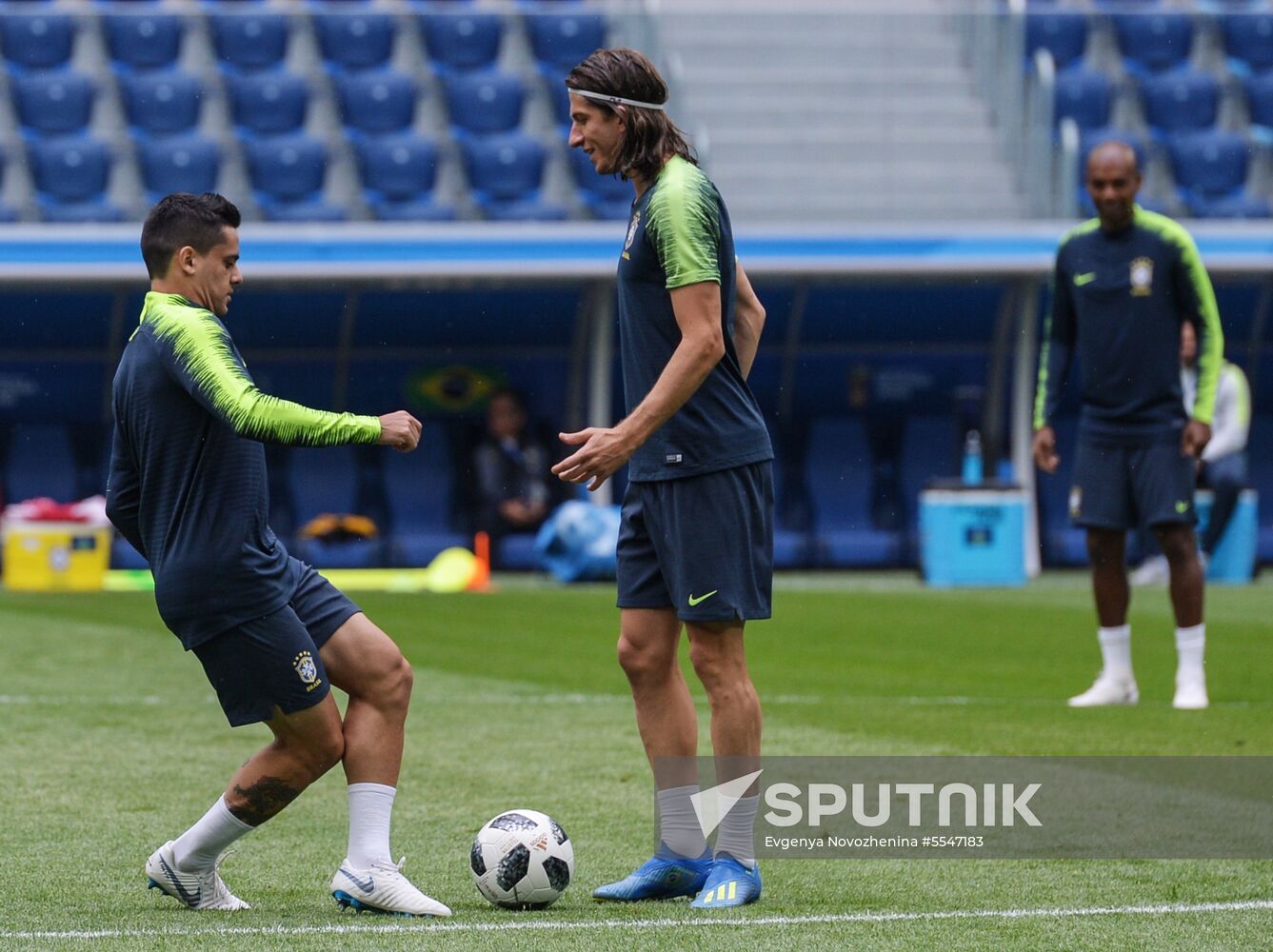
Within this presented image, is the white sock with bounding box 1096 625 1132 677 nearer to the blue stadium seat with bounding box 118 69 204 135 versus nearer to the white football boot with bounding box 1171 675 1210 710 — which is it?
the white football boot with bounding box 1171 675 1210 710

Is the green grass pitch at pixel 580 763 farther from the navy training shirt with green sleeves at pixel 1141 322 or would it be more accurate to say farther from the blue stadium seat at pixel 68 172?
the blue stadium seat at pixel 68 172

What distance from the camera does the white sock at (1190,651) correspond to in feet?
25.5

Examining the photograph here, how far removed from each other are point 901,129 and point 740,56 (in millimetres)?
2446

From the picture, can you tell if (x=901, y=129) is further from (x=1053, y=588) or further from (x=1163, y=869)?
(x=1163, y=869)

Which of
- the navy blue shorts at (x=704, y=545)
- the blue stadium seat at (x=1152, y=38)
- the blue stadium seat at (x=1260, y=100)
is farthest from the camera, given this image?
the blue stadium seat at (x=1152, y=38)

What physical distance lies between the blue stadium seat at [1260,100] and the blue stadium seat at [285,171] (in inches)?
366

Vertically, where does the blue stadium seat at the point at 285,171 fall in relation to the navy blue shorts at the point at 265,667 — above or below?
below

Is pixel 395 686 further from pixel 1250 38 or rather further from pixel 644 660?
pixel 1250 38

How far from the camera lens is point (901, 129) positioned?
2014 centimetres

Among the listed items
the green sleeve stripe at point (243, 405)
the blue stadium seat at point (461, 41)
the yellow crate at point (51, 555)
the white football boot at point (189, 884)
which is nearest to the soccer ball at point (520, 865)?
the white football boot at point (189, 884)

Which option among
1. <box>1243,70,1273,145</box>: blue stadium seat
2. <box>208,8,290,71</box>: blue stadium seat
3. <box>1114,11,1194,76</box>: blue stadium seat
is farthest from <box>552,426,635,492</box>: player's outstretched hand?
<box>1114,11,1194,76</box>: blue stadium seat

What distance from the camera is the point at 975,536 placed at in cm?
1680

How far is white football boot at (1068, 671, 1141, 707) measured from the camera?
787 centimetres

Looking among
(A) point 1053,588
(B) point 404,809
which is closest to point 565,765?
(B) point 404,809
